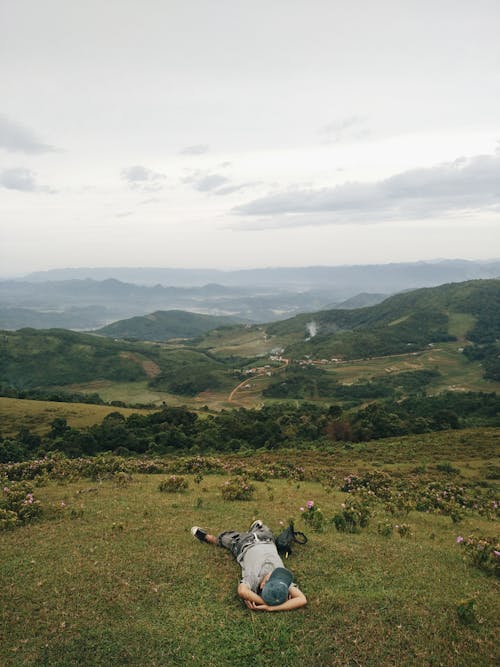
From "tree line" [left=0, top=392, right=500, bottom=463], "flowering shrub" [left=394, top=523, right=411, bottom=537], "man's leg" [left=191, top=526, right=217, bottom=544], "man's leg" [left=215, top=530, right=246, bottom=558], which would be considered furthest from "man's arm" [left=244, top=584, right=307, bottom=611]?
"tree line" [left=0, top=392, right=500, bottom=463]

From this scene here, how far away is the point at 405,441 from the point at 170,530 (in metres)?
38.3

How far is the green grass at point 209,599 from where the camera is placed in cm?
755

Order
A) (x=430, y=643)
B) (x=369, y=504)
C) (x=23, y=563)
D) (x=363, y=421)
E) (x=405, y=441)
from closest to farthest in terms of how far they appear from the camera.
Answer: (x=430, y=643) < (x=23, y=563) < (x=369, y=504) < (x=405, y=441) < (x=363, y=421)

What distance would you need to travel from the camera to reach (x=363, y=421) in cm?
5662

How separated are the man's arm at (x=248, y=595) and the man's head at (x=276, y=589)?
5.0 inches

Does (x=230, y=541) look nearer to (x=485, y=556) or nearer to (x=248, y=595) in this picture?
(x=248, y=595)

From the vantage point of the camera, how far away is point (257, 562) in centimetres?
966

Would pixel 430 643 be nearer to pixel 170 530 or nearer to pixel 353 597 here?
pixel 353 597

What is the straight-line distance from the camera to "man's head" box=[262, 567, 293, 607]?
28.2 feet

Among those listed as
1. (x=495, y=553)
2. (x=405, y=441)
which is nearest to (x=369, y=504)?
(x=495, y=553)

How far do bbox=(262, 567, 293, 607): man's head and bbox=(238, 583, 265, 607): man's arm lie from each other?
0.42 feet

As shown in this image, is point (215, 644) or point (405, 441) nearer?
point (215, 644)

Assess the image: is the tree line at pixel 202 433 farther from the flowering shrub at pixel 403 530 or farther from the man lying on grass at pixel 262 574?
the man lying on grass at pixel 262 574

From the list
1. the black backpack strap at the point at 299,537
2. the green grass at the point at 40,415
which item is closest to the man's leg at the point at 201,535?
the black backpack strap at the point at 299,537
